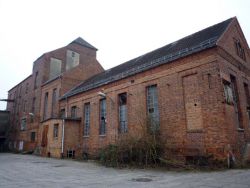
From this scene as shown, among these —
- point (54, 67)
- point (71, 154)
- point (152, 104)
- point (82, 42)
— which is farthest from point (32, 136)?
point (152, 104)

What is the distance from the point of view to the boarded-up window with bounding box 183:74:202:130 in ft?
37.5

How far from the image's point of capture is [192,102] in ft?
38.7

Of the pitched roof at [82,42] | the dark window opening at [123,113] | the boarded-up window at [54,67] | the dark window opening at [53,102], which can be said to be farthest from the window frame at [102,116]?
the pitched roof at [82,42]

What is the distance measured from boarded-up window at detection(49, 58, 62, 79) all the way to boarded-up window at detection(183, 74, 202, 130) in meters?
19.7

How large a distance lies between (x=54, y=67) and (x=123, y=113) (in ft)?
50.3

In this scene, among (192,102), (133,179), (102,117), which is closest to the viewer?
(133,179)

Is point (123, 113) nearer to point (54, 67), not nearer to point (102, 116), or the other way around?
point (102, 116)

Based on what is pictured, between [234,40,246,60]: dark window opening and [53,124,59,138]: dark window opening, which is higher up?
[234,40,246,60]: dark window opening

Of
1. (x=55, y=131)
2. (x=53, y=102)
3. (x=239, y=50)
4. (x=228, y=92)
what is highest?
(x=239, y=50)

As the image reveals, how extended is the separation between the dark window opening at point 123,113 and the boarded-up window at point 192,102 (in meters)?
5.15

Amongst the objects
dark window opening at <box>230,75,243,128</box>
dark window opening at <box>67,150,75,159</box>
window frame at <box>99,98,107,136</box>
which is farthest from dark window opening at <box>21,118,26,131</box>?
dark window opening at <box>230,75,243,128</box>

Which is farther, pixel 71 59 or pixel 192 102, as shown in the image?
pixel 71 59

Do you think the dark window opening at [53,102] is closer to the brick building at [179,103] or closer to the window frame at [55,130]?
the brick building at [179,103]

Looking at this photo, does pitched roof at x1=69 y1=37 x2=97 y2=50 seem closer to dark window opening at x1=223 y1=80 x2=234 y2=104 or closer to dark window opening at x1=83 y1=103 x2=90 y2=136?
dark window opening at x1=83 y1=103 x2=90 y2=136
